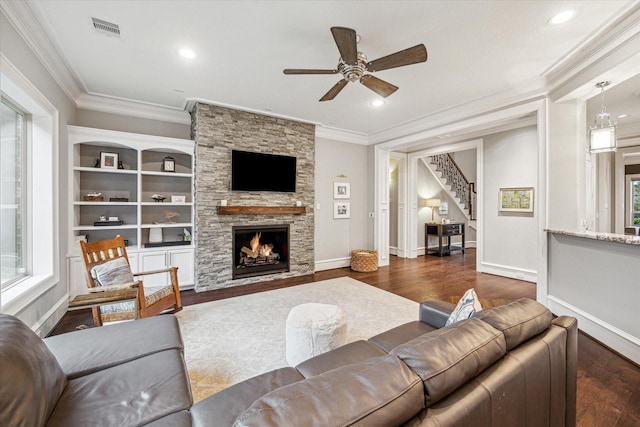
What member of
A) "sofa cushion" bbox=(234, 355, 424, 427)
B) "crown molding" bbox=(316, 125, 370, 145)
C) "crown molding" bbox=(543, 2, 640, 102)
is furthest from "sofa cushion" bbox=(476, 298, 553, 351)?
"crown molding" bbox=(316, 125, 370, 145)

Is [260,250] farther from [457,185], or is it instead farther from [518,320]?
[457,185]

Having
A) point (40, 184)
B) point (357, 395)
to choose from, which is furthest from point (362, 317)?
point (40, 184)

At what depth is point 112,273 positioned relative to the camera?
9.14ft

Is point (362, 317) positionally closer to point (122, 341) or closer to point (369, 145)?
point (122, 341)

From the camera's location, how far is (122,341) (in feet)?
5.48

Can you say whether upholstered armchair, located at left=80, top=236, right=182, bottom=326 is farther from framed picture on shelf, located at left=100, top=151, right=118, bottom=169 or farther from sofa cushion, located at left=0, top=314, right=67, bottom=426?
framed picture on shelf, located at left=100, top=151, right=118, bottom=169

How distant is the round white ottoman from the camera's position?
6.95 ft

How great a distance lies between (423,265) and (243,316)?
166 inches

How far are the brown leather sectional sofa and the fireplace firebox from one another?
299cm

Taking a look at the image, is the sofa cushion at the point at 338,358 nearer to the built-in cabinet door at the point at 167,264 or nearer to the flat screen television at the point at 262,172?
the built-in cabinet door at the point at 167,264

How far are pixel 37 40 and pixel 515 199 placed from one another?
21.7 feet

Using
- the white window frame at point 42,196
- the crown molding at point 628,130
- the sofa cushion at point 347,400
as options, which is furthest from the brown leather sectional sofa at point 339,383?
the crown molding at point 628,130

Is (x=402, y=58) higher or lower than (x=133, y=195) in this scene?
higher

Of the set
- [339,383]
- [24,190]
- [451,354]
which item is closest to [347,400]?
[339,383]
